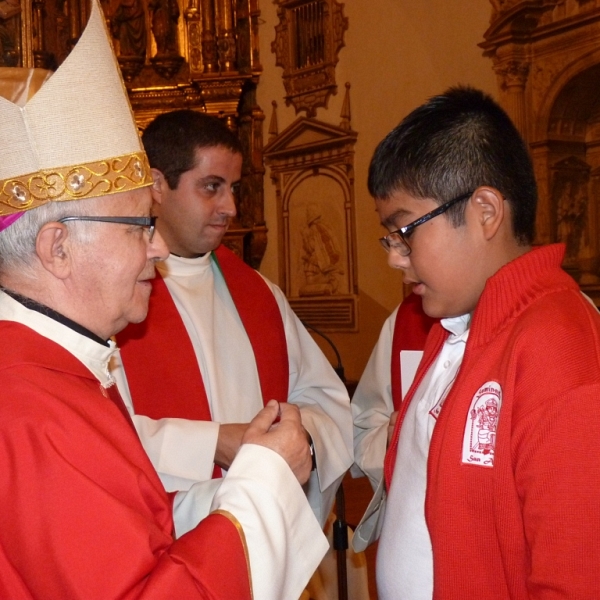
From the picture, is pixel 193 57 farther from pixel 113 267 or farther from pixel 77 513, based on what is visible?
pixel 77 513

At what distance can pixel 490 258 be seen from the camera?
166 cm

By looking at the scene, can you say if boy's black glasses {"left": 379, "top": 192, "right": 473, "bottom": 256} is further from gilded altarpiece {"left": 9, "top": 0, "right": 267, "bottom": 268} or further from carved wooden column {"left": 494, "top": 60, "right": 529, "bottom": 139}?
gilded altarpiece {"left": 9, "top": 0, "right": 267, "bottom": 268}

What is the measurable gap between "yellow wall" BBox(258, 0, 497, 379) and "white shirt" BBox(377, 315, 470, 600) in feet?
19.1

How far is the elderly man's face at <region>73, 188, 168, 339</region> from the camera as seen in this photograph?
1539 mm

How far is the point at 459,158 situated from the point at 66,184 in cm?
80

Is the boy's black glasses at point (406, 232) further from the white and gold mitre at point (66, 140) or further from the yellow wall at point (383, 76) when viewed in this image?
the yellow wall at point (383, 76)

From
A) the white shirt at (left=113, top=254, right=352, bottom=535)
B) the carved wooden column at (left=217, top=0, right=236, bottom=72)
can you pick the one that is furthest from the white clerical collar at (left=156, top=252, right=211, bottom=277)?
the carved wooden column at (left=217, top=0, right=236, bottom=72)

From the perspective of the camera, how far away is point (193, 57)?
963 cm

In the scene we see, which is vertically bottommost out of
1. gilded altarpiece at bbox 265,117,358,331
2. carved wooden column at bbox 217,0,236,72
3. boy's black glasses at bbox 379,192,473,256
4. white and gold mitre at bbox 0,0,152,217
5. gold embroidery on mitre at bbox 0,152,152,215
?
gilded altarpiece at bbox 265,117,358,331

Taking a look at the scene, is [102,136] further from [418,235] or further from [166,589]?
[166,589]

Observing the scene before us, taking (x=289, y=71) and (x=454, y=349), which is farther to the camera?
(x=289, y=71)

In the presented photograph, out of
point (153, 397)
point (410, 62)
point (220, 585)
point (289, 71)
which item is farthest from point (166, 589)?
point (289, 71)

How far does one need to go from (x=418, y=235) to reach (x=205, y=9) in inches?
345

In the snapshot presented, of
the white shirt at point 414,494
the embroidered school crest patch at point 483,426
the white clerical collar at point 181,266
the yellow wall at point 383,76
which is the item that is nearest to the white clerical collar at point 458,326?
the white shirt at point 414,494
